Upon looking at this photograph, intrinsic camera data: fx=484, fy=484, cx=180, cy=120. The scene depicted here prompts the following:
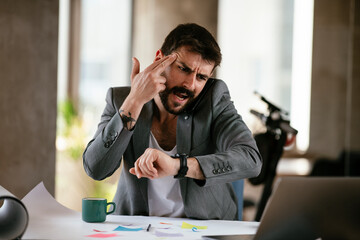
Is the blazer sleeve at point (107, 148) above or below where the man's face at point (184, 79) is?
below

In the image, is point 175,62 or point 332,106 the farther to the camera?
point 332,106

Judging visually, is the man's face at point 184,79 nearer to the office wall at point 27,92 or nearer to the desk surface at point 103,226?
the desk surface at point 103,226

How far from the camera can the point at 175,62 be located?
6.68ft

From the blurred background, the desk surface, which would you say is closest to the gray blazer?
the desk surface

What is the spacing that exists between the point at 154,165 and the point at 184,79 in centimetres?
52

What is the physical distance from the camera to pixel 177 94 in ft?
6.72

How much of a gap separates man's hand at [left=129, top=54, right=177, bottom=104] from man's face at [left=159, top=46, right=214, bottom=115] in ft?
0.17

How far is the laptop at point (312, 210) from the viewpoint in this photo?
1159 mm

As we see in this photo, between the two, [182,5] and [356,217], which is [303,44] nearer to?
[182,5]

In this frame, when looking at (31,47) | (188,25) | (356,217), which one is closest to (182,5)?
(31,47)

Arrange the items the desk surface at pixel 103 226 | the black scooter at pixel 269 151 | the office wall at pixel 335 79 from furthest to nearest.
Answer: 1. the office wall at pixel 335 79
2. the black scooter at pixel 269 151
3. the desk surface at pixel 103 226

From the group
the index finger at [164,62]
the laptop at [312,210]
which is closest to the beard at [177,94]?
the index finger at [164,62]

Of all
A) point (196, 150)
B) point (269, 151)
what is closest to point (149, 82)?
point (196, 150)

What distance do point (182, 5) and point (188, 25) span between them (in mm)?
2853
